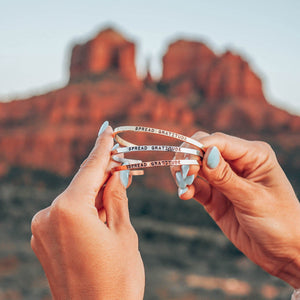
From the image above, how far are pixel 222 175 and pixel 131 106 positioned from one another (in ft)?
146

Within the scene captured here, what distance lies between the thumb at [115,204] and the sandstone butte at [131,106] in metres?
32.0

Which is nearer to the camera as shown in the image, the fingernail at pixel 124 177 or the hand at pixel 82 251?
the hand at pixel 82 251

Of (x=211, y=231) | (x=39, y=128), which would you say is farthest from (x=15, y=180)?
(x=211, y=231)

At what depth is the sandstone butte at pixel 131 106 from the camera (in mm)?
40500

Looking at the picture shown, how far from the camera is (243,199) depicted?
1.88 meters

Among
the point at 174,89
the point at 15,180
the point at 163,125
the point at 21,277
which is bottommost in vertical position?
the point at 15,180

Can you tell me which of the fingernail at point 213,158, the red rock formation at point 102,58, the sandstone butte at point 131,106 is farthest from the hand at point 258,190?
the red rock formation at point 102,58

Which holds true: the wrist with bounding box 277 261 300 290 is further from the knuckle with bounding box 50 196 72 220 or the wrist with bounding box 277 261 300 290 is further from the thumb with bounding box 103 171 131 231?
the knuckle with bounding box 50 196 72 220

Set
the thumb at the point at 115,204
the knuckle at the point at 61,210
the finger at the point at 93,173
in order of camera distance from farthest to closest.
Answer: the thumb at the point at 115,204 → the finger at the point at 93,173 → the knuckle at the point at 61,210

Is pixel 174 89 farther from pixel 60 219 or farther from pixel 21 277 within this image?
pixel 60 219

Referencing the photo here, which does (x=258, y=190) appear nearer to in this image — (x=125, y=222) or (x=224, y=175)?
(x=224, y=175)

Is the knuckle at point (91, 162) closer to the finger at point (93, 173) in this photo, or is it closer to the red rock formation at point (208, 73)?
the finger at point (93, 173)

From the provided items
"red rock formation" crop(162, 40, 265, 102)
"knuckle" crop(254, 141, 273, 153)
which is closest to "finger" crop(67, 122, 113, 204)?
"knuckle" crop(254, 141, 273, 153)

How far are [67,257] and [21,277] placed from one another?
52.7 feet
